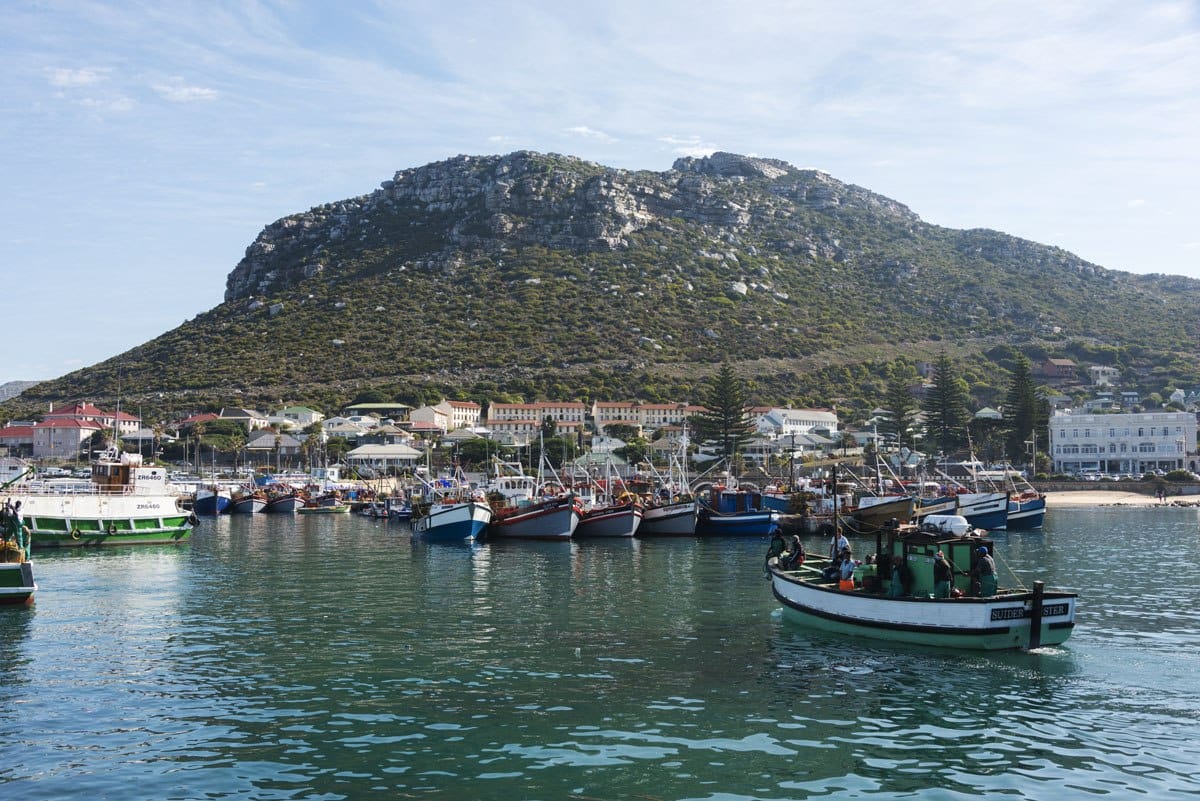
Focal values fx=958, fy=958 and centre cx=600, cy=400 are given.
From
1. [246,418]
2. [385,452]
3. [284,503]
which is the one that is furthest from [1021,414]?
[246,418]

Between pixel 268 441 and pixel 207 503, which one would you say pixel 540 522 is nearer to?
pixel 207 503

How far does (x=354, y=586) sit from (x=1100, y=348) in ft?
566

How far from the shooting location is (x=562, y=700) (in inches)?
698

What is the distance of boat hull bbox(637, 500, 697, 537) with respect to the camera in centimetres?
6053

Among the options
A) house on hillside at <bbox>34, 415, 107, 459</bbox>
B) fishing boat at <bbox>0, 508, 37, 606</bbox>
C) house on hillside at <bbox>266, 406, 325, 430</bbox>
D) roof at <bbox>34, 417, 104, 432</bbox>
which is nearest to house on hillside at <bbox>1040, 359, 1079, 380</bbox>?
house on hillside at <bbox>266, 406, 325, 430</bbox>

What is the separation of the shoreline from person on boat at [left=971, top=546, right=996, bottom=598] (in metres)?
76.7

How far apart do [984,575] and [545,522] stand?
38.2 meters

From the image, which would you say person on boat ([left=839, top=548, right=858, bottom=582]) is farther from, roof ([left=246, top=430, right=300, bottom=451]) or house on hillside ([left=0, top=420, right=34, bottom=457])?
house on hillside ([left=0, top=420, right=34, bottom=457])

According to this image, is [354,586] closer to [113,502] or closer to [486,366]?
Answer: [113,502]

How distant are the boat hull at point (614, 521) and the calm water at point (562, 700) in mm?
24436

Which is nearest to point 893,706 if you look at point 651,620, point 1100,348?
point 651,620

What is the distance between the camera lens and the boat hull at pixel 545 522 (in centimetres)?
5772

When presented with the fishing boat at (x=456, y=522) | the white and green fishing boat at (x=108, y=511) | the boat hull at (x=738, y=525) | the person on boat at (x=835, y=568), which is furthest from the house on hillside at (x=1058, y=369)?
the person on boat at (x=835, y=568)

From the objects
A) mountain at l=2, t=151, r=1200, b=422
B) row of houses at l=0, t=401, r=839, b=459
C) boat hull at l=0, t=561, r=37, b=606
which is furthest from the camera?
mountain at l=2, t=151, r=1200, b=422
